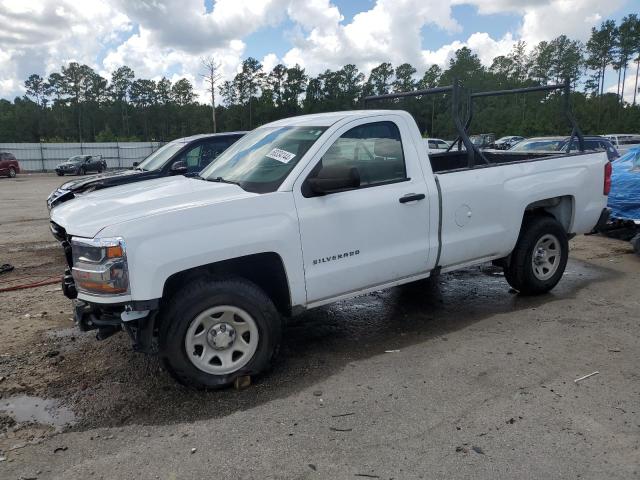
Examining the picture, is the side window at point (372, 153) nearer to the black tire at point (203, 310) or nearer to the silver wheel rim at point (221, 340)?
the black tire at point (203, 310)

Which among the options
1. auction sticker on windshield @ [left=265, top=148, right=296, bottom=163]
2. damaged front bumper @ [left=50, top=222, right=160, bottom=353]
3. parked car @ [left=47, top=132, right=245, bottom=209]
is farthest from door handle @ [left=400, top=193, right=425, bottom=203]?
parked car @ [left=47, top=132, right=245, bottom=209]

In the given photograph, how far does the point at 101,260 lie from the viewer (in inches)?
131

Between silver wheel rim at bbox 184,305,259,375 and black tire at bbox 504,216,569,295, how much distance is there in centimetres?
311

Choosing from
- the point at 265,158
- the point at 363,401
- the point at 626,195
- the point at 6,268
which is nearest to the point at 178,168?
the point at 6,268

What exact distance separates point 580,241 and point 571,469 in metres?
7.04

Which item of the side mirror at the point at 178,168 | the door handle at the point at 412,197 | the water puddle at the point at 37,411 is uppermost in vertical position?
the side mirror at the point at 178,168

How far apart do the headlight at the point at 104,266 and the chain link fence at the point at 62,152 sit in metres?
40.8

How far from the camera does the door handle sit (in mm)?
4391

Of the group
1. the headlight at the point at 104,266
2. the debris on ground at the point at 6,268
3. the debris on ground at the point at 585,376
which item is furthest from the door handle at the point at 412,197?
the debris on ground at the point at 6,268

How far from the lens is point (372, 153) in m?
4.46

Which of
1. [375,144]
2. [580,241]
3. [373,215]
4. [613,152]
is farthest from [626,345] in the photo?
Result: [613,152]

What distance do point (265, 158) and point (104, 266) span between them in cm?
158

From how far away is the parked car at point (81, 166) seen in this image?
35.2 metres

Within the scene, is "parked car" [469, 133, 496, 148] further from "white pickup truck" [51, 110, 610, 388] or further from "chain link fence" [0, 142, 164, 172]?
"chain link fence" [0, 142, 164, 172]
